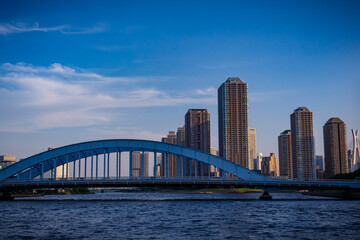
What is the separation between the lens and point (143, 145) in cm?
7969

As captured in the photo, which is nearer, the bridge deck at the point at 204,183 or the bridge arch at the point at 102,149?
the bridge deck at the point at 204,183

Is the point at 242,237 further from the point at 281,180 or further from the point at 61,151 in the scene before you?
the point at 61,151

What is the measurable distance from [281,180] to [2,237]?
51.7m

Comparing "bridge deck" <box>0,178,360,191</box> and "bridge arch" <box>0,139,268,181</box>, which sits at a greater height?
"bridge arch" <box>0,139,268,181</box>

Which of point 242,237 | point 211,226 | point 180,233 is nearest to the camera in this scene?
point 242,237

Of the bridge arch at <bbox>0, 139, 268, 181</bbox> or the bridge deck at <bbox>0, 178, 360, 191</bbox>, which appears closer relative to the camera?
the bridge deck at <bbox>0, 178, 360, 191</bbox>

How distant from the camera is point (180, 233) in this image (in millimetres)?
30109

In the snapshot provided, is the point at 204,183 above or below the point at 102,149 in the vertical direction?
below

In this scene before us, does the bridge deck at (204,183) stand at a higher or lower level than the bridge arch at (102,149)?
lower

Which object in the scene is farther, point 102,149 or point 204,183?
point 102,149

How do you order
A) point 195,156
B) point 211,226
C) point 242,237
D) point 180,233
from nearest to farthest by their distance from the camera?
point 242,237, point 180,233, point 211,226, point 195,156

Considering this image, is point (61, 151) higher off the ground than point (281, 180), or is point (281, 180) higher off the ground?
point (61, 151)

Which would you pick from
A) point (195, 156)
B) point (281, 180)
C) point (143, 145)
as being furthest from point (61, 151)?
point (281, 180)

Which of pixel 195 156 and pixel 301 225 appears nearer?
pixel 301 225
